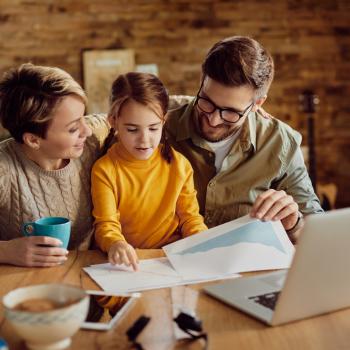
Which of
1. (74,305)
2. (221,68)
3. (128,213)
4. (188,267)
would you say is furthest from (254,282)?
(221,68)

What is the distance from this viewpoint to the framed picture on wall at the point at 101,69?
4.46m

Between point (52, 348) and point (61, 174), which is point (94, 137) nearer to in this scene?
point (61, 174)

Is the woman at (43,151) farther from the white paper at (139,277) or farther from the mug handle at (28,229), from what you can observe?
the white paper at (139,277)

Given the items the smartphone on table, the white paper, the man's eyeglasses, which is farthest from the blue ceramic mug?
the man's eyeglasses

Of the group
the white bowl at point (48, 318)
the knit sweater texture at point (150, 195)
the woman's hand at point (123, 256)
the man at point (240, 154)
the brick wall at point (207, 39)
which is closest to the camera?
the white bowl at point (48, 318)

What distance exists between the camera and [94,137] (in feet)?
6.22

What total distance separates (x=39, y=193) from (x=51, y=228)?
313mm

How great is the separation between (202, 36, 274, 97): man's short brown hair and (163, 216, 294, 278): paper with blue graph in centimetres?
52

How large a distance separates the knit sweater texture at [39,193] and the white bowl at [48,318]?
29.3 inches

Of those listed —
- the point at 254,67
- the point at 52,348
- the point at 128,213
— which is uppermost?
the point at 254,67

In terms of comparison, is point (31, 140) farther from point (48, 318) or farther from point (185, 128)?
point (48, 318)

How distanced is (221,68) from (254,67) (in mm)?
107

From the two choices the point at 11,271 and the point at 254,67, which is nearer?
the point at 11,271

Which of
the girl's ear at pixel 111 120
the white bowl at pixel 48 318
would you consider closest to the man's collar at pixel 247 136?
the girl's ear at pixel 111 120
